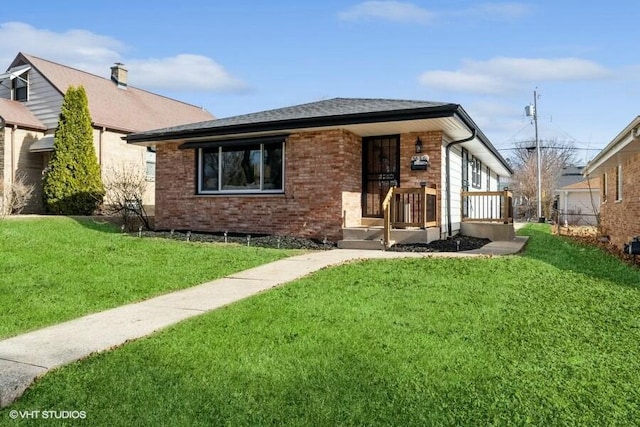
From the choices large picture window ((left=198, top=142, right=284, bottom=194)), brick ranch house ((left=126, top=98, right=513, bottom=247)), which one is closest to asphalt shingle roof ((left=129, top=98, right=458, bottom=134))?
brick ranch house ((left=126, top=98, right=513, bottom=247))

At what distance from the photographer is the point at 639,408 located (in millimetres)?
2814

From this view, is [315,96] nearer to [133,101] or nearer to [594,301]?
[133,101]

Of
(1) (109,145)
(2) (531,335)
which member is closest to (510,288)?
(2) (531,335)

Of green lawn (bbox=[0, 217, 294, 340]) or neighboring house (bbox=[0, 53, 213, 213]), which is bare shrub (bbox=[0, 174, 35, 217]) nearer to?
neighboring house (bbox=[0, 53, 213, 213])

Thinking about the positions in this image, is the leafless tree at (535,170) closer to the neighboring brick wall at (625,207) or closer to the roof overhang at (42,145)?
the neighboring brick wall at (625,207)

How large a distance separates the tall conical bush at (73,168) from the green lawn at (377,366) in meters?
13.5

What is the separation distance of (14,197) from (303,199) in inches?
421

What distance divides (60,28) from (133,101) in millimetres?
10158

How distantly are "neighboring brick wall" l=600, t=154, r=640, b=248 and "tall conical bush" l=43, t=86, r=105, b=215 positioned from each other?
16003 millimetres

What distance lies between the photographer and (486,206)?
17.6m

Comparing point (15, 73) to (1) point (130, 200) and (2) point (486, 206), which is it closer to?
A: (1) point (130, 200)

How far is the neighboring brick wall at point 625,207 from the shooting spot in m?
11.1

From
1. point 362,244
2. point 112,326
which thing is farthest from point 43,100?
point 112,326

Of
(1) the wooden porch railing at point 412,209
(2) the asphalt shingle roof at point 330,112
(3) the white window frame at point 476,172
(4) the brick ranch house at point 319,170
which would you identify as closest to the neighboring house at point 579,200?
(3) the white window frame at point 476,172
